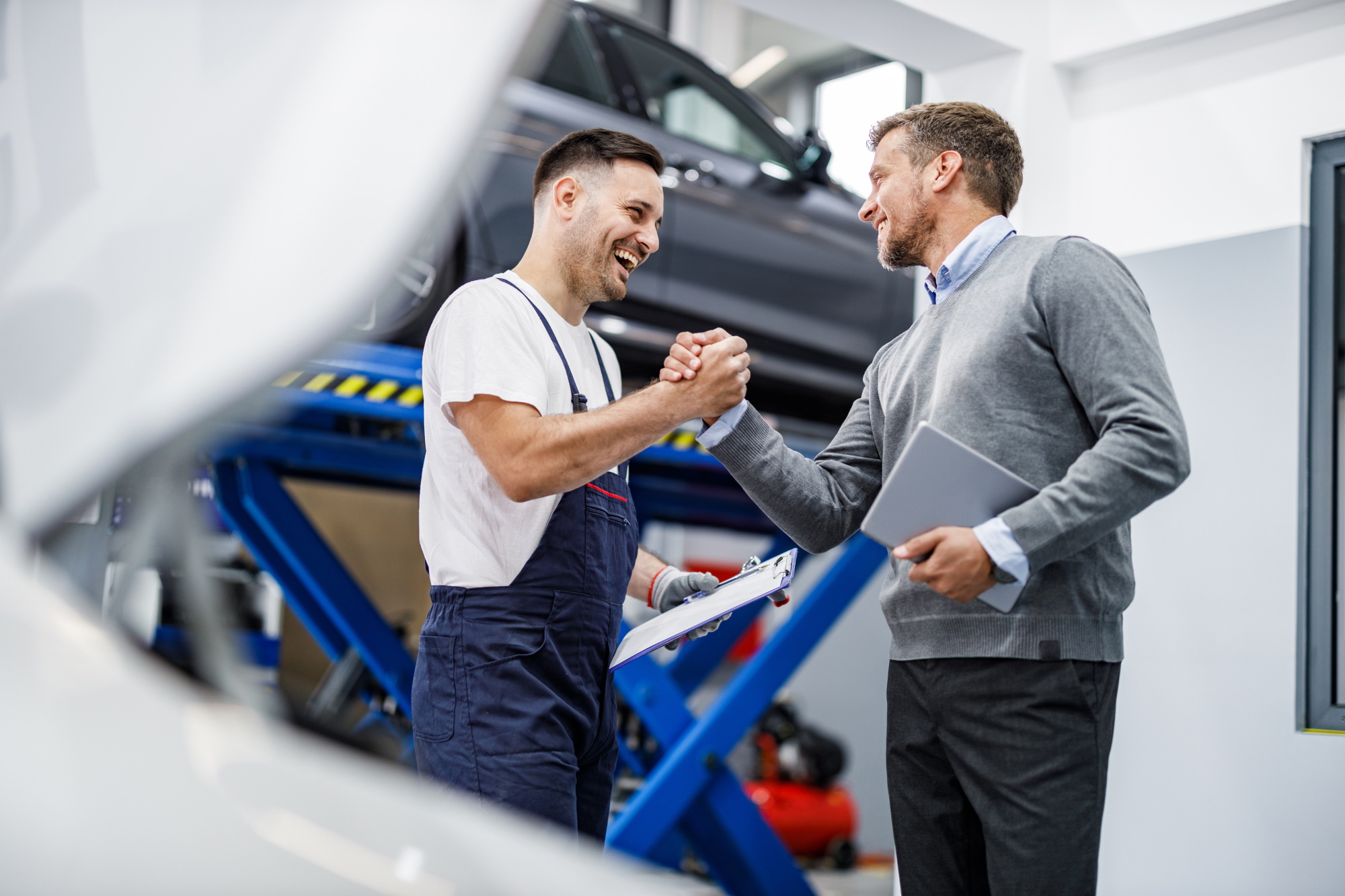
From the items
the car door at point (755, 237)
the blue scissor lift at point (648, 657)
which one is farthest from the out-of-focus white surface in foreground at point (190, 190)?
the car door at point (755, 237)

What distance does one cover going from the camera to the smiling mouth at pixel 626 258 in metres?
1.63

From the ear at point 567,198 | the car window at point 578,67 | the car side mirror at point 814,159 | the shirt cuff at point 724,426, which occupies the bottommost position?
the shirt cuff at point 724,426

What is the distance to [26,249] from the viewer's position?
0.78 m

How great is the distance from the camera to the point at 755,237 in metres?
3.33

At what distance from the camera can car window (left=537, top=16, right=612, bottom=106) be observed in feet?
10.2

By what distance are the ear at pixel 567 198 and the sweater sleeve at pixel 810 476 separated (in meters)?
0.38

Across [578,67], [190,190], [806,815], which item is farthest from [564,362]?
[806,815]

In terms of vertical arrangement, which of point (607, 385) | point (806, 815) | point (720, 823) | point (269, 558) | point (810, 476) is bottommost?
point (806, 815)

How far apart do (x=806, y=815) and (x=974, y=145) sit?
3576mm

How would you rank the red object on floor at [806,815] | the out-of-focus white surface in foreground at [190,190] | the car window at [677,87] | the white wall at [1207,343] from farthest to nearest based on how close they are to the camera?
the red object on floor at [806,815]
the car window at [677,87]
the white wall at [1207,343]
the out-of-focus white surface in foreground at [190,190]

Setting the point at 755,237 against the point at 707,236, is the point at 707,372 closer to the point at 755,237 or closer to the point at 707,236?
the point at 707,236

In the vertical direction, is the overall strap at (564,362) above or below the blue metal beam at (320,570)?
above

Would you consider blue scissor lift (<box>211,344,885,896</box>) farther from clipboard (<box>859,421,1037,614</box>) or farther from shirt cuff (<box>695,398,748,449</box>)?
clipboard (<box>859,421,1037,614</box>)

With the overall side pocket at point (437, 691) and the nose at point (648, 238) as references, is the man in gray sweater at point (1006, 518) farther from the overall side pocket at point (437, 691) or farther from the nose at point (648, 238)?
the overall side pocket at point (437, 691)
